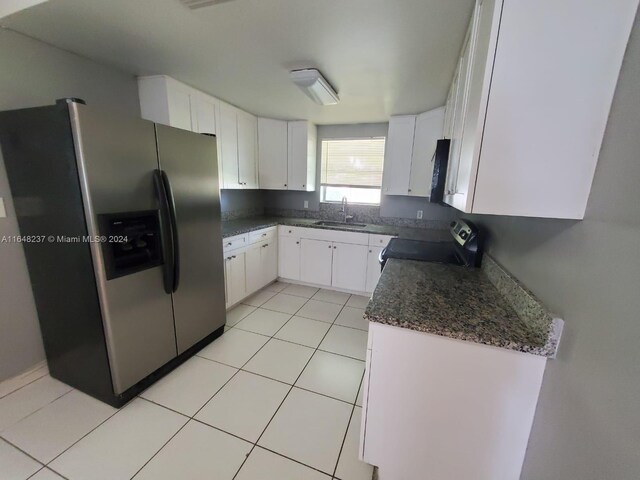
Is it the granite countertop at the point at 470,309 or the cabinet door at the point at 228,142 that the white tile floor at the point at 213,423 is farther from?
the cabinet door at the point at 228,142

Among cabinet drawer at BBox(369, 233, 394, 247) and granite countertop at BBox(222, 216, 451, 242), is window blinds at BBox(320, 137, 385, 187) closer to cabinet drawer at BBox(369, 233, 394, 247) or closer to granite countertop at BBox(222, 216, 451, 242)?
granite countertop at BBox(222, 216, 451, 242)

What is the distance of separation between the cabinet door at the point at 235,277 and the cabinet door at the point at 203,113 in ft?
4.27

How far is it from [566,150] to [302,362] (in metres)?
1.99

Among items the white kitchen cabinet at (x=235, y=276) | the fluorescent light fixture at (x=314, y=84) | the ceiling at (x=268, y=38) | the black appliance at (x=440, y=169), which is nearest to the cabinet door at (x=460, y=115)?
the ceiling at (x=268, y=38)

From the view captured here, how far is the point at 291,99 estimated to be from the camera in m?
2.59

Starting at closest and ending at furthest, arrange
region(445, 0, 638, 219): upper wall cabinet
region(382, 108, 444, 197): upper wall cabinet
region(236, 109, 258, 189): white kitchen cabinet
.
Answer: region(445, 0, 638, 219): upper wall cabinet, region(382, 108, 444, 197): upper wall cabinet, region(236, 109, 258, 189): white kitchen cabinet

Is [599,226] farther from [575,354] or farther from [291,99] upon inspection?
[291,99]

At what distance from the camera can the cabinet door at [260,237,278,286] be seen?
326cm

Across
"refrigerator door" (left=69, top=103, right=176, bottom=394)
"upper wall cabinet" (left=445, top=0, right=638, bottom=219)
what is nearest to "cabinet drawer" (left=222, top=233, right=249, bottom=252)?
"refrigerator door" (left=69, top=103, right=176, bottom=394)

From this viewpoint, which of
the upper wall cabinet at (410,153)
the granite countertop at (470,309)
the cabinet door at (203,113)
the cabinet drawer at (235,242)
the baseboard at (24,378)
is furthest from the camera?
the upper wall cabinet at (410,153)

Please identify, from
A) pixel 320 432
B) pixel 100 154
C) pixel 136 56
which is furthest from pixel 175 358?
pixel 136 56

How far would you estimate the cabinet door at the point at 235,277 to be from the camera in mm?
2657

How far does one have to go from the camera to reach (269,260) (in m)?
3.39

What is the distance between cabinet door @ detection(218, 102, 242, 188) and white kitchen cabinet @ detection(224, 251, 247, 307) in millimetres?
845
